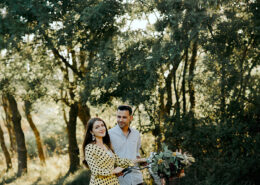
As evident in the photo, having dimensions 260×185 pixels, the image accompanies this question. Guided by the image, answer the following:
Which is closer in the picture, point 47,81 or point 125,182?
point 125,182

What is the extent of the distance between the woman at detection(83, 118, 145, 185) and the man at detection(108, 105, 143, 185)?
0.96ft

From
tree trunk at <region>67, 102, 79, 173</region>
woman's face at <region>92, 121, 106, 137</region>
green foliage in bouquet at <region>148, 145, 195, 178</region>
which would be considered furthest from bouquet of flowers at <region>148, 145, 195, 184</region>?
tree trunk at <region>67, 102, 79, 173</region>

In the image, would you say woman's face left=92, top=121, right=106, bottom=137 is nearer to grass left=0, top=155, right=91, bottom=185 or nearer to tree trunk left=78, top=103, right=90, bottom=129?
grass left=0, top=155, right=91, bottom=185

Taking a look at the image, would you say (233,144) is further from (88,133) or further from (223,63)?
(88,133)

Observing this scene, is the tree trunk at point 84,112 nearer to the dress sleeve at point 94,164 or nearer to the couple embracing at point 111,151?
the couple embracing at point 111,151

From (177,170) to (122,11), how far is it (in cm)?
604

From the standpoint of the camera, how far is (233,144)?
830 centimetres

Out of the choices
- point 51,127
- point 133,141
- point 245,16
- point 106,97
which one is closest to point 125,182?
point 133,141

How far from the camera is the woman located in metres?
4.09

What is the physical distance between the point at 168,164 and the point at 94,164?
2.99 ft

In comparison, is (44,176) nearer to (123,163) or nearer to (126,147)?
(126,147)

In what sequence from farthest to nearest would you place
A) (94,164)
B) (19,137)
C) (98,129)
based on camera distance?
1. (19,137)
2. (98,129)
3. (94,164)

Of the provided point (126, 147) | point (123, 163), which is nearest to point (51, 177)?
point (126, 147)

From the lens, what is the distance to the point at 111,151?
4.48 m
